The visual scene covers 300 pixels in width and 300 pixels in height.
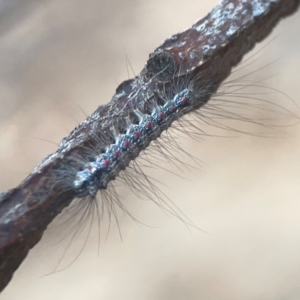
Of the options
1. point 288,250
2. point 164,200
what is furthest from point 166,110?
point 288,250

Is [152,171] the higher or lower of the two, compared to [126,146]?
lower

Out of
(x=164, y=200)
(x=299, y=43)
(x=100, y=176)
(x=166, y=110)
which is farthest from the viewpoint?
(x=299, y=43)

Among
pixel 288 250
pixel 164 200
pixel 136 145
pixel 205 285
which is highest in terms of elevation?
pixel 136 145

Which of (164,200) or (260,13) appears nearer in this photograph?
(260,13)

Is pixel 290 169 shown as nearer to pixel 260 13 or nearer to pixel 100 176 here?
pixel 260 13

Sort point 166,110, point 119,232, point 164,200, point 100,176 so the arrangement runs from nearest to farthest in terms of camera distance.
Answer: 1. point 100,176
2. point 166,110
3. point 119,232
4. point 164,200

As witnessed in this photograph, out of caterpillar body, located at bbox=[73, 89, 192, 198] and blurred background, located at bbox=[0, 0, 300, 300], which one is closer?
caterpillar body, located at bbox=[73, 89, 192, 198]

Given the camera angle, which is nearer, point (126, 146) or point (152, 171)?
point (126, 146)

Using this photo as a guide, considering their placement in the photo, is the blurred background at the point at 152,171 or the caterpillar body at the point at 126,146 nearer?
the caterpillar body at the point at 126,146
